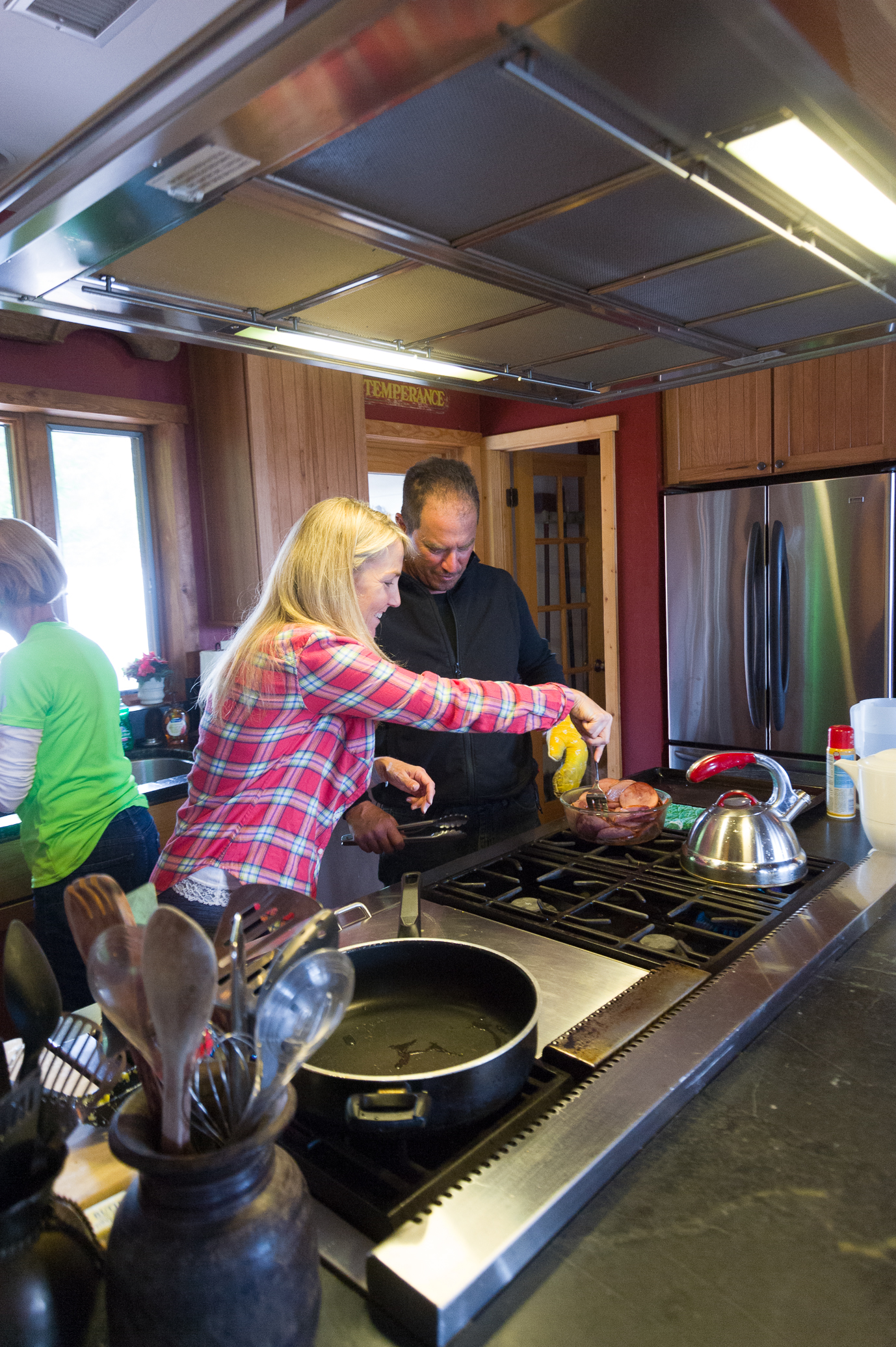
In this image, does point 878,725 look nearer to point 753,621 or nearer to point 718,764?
point 718,764

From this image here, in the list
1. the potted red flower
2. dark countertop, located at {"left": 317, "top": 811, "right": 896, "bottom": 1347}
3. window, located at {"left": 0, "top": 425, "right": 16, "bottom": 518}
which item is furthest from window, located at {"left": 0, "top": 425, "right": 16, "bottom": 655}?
dark countertop, located at {"left": 317, "top": 811, "right": 896, "bottom": 1347}

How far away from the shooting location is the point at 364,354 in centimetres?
154

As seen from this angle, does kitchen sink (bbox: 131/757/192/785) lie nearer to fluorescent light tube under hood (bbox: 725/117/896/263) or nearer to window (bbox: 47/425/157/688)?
window (bbox: 47/425/157/688)

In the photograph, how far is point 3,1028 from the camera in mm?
2543

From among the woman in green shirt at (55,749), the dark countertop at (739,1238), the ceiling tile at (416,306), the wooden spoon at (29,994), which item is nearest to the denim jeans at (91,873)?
the woman in green shirt at (55,749)

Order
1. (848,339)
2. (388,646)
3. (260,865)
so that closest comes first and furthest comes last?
(260,865) < (848,339) < (388,646)

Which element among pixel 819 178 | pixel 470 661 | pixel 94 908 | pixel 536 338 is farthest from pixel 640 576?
pixel 94 908

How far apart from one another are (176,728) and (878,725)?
2690 mm

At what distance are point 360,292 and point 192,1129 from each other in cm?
110

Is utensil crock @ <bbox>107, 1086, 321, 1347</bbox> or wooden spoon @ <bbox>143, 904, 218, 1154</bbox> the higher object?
wooden spoon @ <bbox>143, 904, 218, 1154</bbox>

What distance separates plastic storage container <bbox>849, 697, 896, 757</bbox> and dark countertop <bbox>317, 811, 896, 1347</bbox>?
1.26m

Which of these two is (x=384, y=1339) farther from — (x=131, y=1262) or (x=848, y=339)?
(x=848, y=339)

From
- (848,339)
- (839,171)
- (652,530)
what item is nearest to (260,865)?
(839,171)

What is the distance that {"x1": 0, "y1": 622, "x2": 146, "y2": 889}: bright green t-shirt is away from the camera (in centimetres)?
212
